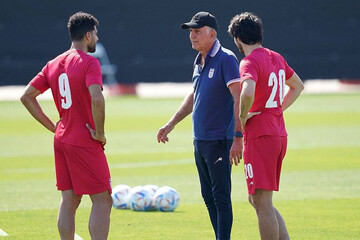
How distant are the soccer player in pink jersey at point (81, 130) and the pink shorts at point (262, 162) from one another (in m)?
1.26

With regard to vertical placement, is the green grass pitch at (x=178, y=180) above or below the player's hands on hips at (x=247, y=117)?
below

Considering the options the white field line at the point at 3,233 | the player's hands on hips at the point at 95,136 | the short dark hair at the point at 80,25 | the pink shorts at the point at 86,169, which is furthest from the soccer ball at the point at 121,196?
the short dark hair at the point at 80,25

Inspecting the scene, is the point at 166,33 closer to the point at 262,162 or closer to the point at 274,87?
the point at 274,87

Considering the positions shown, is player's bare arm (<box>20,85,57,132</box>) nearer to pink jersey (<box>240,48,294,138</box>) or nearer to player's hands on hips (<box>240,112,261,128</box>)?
player's hands on hips (<box>240,112,261,128</box>)

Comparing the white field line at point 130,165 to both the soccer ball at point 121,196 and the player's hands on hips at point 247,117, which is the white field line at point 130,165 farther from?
the player's hands on hips at point 247,117

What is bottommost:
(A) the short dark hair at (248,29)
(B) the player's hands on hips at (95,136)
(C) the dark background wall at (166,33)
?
(C) the dark background wall at (166,33)

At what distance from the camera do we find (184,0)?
41625mm

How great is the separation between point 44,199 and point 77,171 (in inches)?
193

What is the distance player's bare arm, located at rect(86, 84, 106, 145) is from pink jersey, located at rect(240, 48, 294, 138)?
48.8 inches

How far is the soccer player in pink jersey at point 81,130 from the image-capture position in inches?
289

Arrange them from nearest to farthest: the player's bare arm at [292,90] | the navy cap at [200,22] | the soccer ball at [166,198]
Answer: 1. the player's bare arm at [292,90]
2. the navy cap at [200,22]
3. the soccer ball at [166,198]

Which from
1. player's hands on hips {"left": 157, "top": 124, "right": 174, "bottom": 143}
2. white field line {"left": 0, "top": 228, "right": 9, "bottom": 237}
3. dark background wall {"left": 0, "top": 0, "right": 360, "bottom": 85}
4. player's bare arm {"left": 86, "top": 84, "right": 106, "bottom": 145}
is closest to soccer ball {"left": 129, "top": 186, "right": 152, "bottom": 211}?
white field line {"left": 0, "top": 228, "right": 9, "bottom": 237}

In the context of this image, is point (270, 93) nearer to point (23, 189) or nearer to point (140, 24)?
point (23, 189)

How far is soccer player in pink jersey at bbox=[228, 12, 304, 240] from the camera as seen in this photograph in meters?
7.37
